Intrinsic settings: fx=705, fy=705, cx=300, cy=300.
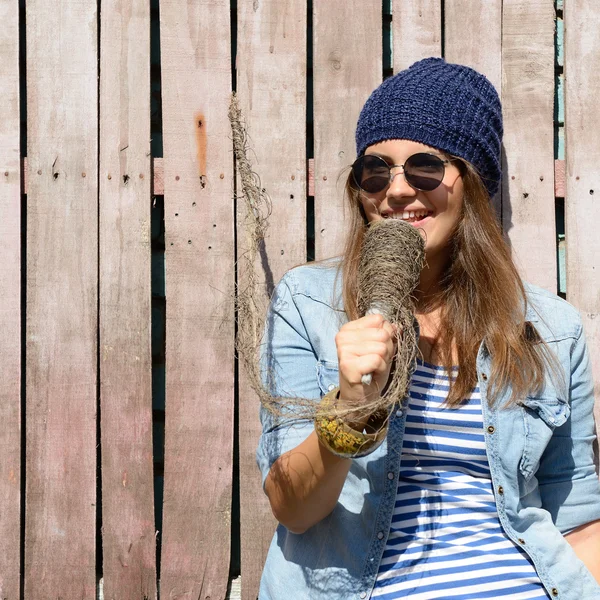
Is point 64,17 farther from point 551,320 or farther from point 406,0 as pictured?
point 551,320

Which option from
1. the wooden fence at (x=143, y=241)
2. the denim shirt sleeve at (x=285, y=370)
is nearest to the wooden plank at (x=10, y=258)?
the wooden fence at (x=143, y=241)

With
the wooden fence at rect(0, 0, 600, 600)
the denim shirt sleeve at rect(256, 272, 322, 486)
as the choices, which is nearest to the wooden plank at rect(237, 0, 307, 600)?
the wooden fence at rect(0, 0, 600, 600)

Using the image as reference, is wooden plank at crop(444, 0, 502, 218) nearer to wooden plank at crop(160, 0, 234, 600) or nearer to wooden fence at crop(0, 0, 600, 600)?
wooden fence at crop(0, 0, 600, 600)

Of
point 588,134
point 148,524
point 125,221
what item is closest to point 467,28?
point 588,134

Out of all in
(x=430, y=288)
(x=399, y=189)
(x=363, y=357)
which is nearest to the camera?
(x=363, y=357)

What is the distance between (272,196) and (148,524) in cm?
122

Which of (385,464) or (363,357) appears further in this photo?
(385,464)

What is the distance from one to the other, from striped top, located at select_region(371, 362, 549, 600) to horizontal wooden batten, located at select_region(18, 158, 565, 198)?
0.87m

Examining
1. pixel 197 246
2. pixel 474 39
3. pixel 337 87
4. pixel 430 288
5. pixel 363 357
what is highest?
pixel 474 39

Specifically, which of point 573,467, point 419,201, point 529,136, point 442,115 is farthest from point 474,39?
point 573,467

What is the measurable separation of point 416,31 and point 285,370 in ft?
4.46

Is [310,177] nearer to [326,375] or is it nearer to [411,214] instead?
[411,214]

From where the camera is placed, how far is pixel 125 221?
2.43 m

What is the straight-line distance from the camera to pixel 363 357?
1.49 meters
